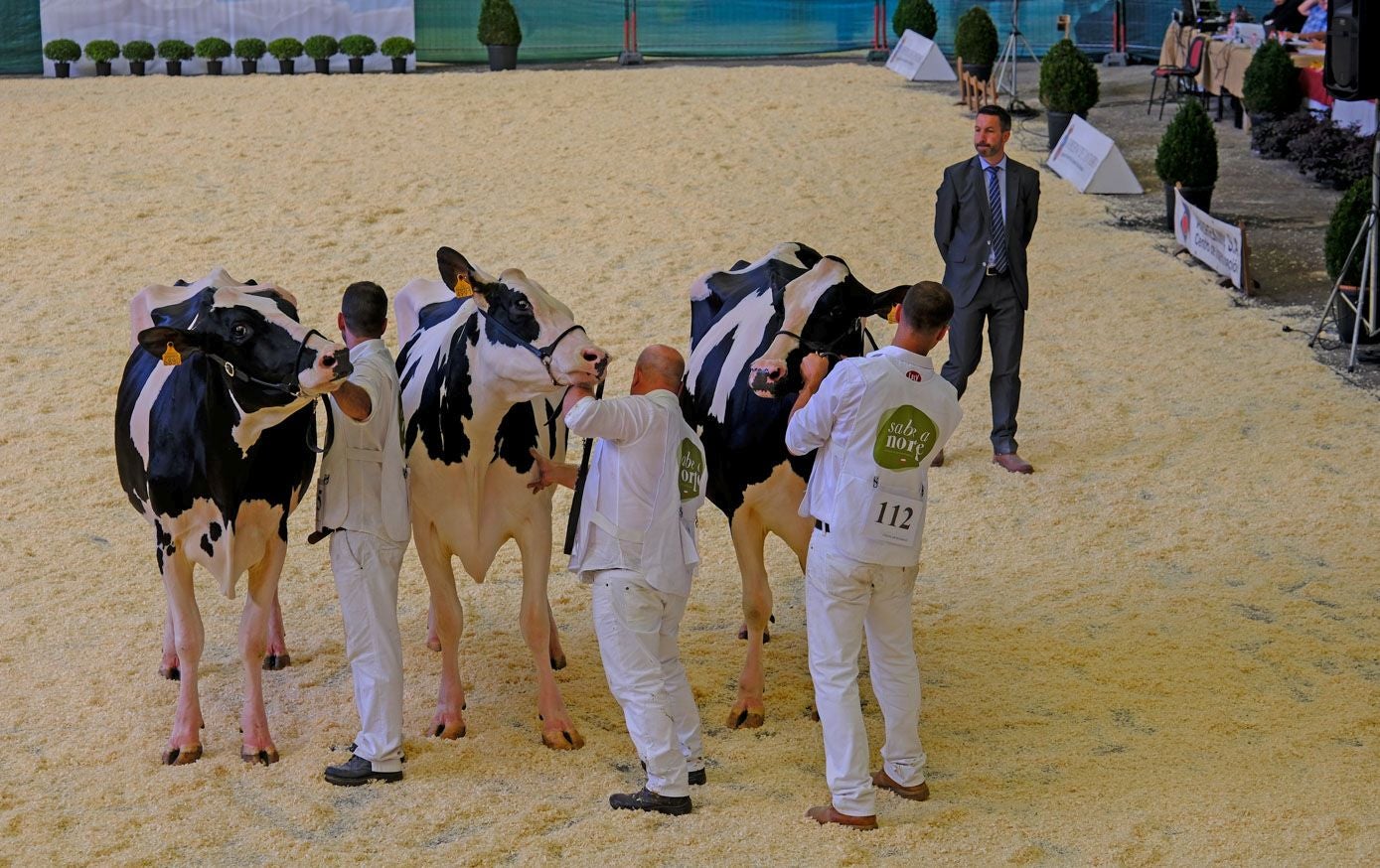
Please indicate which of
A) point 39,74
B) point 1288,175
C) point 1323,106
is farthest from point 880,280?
point 39,74

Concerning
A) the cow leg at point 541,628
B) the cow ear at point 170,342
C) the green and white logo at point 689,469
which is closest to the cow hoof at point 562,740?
the cow leg at point 541,628

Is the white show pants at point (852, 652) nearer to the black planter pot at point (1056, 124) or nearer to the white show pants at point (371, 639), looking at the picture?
the white show pants at point (371, 639)

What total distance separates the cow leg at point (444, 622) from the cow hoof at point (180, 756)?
0.86m

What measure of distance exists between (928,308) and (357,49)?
16.1 m

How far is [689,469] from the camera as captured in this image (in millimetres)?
5184

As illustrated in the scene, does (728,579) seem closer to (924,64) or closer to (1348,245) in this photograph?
(1348,245)

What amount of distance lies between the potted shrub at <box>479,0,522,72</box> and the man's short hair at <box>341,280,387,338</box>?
14916mm

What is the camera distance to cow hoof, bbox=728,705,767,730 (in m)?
5.91

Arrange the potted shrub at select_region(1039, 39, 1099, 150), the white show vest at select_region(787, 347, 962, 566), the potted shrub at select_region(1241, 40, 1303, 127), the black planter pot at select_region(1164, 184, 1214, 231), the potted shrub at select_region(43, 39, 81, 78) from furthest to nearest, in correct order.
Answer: the potted shrub at select_region(43, 39, 81, 78) → the potted shrub at select_region(1241, 40, 1303, 127) → the potted shrub at select_region(1039, 39, 1099, 150) → the black planter pot at select_region(1164, 184, 1214, 231) → the white show vest at select_region(787, 347, 962, 566)

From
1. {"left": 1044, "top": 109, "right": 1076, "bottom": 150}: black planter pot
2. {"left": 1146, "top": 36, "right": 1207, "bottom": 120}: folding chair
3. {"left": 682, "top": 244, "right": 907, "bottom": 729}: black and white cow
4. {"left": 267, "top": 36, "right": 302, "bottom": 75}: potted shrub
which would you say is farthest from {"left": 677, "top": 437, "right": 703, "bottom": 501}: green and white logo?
{"left": 267, "top": 36, "right": 302, "bottom": 75}: potted shrub

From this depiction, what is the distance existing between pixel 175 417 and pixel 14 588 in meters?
2.36

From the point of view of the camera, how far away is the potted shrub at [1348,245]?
10.4 metres

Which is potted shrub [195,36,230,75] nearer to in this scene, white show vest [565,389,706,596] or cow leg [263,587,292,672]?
cow leg [263,587,292,672]

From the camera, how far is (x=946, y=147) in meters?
16.0
